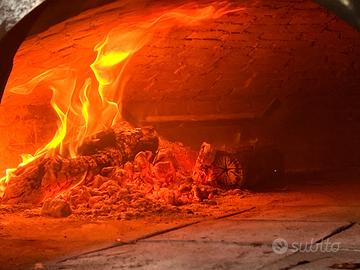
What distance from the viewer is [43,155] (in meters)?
5.08

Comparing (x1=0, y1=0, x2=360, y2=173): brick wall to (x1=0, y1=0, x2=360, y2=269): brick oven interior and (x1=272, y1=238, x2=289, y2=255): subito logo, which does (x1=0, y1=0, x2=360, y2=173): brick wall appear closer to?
(x1=0, y1=0, x2=360, y2=269): brick oven interior

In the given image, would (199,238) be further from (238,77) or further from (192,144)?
(192,144)

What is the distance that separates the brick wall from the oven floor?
1171 mm

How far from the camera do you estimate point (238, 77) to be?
591 centimetres

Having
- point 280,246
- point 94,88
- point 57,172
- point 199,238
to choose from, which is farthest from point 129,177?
point 280,246

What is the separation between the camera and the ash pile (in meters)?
4.49

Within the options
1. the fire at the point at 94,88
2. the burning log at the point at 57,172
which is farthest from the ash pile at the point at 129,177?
the fire at the point at 94,88

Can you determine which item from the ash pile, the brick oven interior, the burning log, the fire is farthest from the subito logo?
the burning log

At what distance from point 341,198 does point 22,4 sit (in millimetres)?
3515

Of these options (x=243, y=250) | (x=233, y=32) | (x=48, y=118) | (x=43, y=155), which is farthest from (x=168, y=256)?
(x=48, y=118)

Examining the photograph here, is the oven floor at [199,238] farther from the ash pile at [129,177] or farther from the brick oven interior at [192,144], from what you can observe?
the ash pile at [129,177]

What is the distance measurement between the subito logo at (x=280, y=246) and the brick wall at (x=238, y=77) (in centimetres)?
148

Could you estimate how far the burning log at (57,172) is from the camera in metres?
4.82

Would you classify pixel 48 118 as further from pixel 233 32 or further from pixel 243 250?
pixel 243 250
